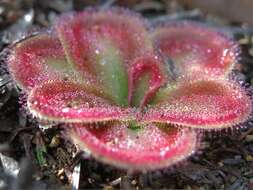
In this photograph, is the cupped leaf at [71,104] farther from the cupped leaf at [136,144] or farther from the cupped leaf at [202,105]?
the cupped leaf at [202,105]

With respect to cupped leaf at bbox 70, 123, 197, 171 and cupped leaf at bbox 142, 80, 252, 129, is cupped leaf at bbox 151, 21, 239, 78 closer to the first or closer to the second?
cupped leaf at bbox 142, 80, 252, 129

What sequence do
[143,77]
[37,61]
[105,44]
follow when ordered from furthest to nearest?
[105,44] → [143,77] → [37,61]

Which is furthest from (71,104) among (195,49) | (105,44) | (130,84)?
(195,49)

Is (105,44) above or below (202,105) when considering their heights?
above

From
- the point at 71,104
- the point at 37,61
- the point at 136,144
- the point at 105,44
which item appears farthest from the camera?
the point at 105,44

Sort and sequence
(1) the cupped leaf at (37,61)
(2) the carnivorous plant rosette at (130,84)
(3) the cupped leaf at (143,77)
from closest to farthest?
(2) the carnivorous plant rosette at (130,84), (1) the cupped leaf at (37,61), (3) the cupped leaf at (143,77)

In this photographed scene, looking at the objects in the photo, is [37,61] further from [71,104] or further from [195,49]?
[195,49]

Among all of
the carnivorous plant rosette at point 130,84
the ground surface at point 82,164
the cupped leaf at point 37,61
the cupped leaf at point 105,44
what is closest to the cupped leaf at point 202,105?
the carnivorous plant rosette at point 130,84

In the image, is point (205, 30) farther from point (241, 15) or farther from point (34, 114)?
point (34, 114)

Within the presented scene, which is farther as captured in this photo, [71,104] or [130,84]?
[130,84]
